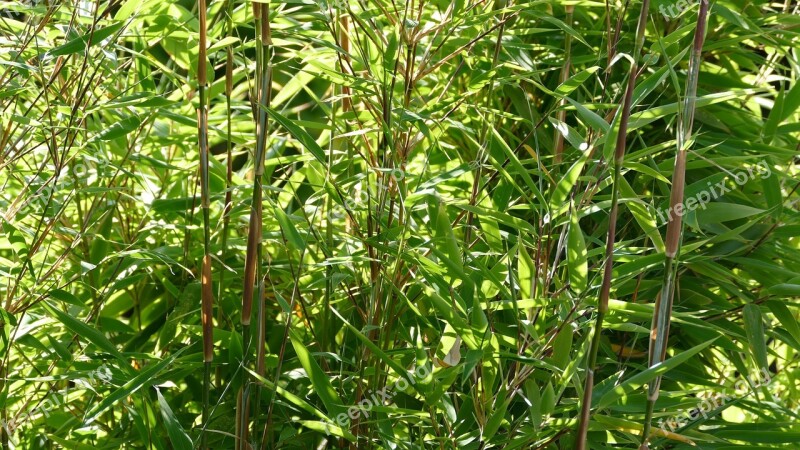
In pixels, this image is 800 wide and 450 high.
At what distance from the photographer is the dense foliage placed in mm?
587

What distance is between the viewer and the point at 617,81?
0.85 metres

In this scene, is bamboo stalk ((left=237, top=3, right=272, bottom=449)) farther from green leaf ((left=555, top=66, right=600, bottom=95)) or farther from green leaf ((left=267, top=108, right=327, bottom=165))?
green leaf ((left=555, top=66, right=600, bottom=95))

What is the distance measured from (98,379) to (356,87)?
0.32 m
